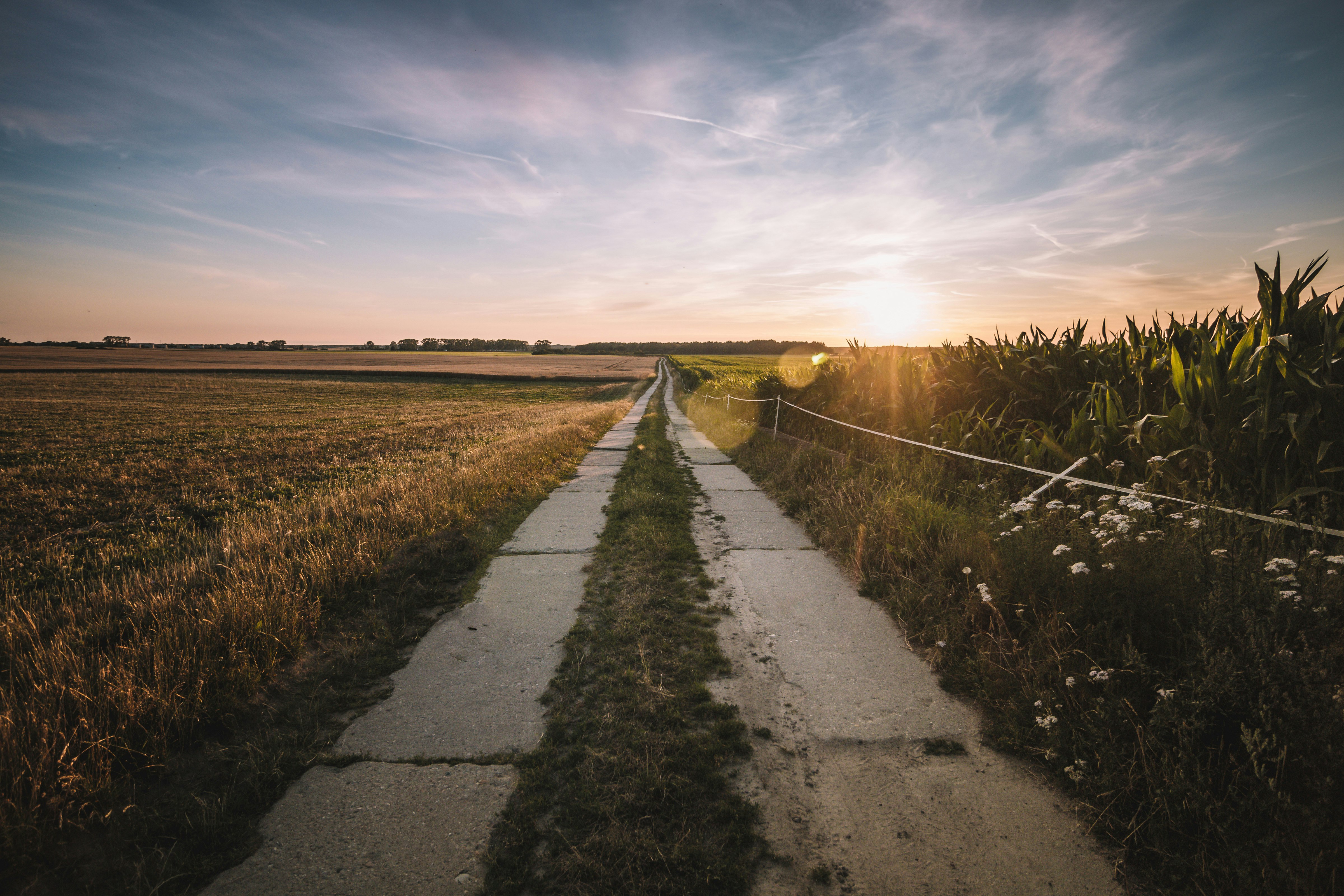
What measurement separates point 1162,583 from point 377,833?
391 cm

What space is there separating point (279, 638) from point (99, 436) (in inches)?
798

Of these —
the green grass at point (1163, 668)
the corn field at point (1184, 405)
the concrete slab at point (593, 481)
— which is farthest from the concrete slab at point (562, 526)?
the corn field at point (1184, 405)

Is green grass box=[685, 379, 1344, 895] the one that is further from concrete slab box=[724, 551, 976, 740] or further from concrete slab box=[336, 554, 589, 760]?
concrete slab box=[336, 554, 589, 760]

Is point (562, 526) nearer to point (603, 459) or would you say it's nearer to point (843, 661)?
point (843, 661)

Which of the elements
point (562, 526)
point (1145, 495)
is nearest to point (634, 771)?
point (1145, 495)

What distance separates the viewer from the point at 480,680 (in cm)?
321

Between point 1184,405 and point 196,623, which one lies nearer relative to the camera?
point 196,623

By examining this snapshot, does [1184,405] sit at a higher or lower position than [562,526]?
higher

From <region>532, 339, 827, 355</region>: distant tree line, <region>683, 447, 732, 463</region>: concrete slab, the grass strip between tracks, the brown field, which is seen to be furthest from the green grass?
<region>532, 339, 827, 355</region>: distant tree line

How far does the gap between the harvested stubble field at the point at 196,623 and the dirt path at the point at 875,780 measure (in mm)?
2278

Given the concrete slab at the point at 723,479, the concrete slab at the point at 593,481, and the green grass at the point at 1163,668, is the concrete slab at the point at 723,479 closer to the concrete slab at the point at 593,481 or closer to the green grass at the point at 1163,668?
the concrete slab at the point at 593,481

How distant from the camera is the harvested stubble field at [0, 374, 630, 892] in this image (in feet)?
6.88

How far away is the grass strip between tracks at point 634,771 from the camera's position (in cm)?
194

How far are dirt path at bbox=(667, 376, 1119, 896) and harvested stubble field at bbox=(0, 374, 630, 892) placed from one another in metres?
2.28
